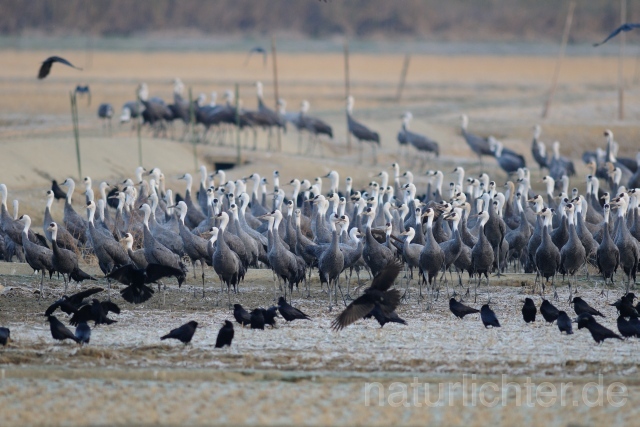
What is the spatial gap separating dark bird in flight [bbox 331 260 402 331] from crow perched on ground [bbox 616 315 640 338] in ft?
7.34

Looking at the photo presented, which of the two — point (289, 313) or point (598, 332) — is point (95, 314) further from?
point (598, 332)

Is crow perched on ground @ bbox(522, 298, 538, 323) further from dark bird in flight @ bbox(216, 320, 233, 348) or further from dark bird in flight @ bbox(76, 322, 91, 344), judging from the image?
dark bird in flight @ bbox(76, 322, 91, 344)

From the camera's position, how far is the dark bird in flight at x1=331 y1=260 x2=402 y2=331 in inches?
447

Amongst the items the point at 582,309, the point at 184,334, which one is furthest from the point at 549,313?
the point at 184,334

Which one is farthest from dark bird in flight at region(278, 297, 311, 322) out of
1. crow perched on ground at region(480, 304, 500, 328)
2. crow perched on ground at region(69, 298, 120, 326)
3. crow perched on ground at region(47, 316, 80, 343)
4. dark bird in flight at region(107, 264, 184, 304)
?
crow perched on ground at region(47, 316, 80, 343)

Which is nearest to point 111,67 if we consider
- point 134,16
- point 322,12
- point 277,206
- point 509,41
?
point 134,16

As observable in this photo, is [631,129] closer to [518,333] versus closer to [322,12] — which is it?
[518,333]

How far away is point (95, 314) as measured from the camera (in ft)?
38.2

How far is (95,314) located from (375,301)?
9.31ft

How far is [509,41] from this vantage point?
72375 mm

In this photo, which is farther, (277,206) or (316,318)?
(277,206)

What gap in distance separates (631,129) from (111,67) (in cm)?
2638

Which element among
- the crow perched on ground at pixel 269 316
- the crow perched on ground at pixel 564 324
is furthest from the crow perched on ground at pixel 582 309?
the crow perched on ground at pixel 269 316

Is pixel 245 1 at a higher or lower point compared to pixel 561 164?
higher
